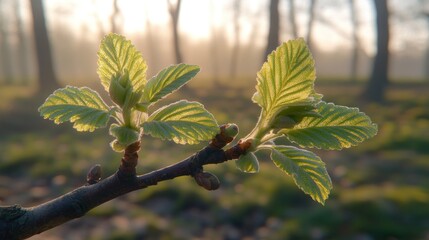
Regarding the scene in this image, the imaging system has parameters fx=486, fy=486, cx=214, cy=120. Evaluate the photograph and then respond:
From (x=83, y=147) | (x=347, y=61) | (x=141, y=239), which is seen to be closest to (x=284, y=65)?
(x=141, y=239)

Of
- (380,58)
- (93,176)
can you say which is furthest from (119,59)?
(380,58)

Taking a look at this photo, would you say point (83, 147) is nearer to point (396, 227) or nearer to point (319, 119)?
point (396, 227)

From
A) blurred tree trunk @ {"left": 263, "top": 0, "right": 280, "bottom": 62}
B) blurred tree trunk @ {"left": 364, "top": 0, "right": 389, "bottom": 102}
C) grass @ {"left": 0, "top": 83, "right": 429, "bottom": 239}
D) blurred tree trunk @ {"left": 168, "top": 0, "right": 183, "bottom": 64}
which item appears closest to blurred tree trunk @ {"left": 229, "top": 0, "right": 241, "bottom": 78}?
blurred tree trunk @ {"left": 168, "top": 0, "right": 183, "bottom": 64}

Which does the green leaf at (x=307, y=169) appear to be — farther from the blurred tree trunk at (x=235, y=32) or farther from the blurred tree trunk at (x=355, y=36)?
the blurred tree trunk at (x=355, y=36)

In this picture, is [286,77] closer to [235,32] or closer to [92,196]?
[92,196]

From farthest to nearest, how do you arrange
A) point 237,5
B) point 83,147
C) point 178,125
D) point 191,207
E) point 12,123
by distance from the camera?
point 237,5 → point 12,123 → point 83,147 → point 191,207 → point 178,125

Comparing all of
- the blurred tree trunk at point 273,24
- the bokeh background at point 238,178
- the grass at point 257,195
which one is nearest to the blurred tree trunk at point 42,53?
the bokeh background at point 238,178

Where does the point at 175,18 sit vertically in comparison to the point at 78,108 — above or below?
below
